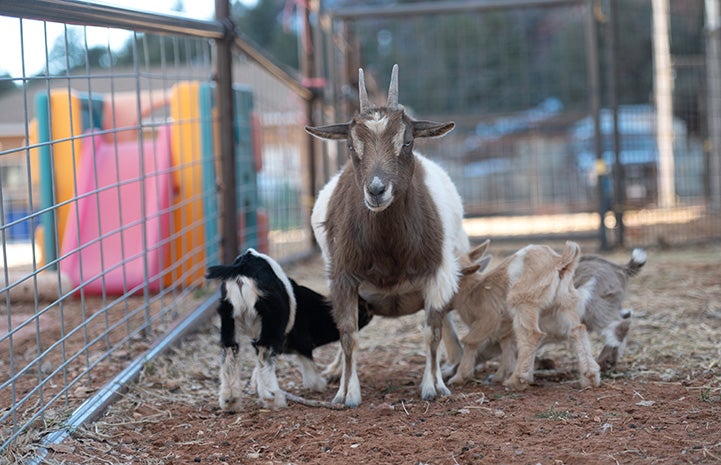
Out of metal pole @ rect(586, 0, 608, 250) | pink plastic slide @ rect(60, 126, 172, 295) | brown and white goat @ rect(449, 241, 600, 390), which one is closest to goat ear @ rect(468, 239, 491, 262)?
brown and white goat @ rect(449, 241, 600, 390)

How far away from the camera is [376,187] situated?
3928mm

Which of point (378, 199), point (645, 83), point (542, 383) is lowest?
point (542, 383)

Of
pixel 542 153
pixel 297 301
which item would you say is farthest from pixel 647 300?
pixel 542 153

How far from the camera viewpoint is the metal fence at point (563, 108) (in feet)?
33.8

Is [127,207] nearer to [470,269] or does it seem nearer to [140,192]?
[140,192]

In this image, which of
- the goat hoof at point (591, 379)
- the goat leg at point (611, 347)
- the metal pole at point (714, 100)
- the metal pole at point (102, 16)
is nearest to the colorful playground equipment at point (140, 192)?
the metal pole at point (102, 16)

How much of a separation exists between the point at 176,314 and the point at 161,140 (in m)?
2.34

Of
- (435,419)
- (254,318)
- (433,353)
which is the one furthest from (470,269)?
(254,318)

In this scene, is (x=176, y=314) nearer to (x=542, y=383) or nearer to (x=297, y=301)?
(x=297, y=301)

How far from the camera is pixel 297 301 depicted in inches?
181

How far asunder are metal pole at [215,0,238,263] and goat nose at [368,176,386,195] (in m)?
2.77

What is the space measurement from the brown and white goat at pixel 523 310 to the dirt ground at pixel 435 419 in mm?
136

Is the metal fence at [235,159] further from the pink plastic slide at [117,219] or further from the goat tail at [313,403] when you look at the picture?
the goat tail at [313,403]

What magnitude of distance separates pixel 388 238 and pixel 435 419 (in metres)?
0.96
